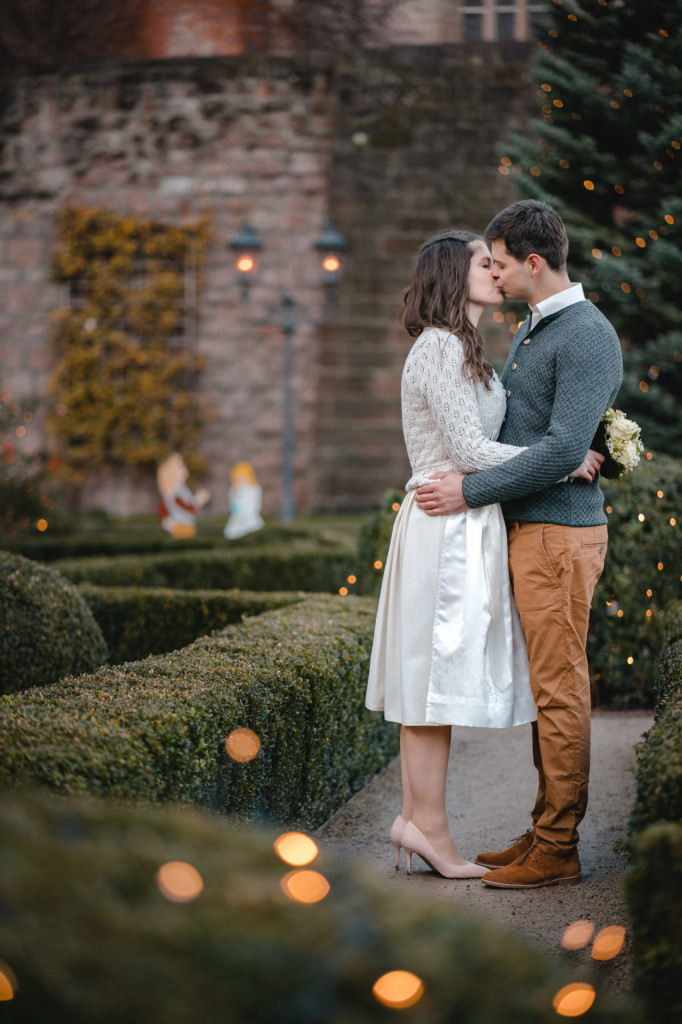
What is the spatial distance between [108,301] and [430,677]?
40.8 ft

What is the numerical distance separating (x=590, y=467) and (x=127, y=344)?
39.7 feet

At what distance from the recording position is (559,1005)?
1.22 meters

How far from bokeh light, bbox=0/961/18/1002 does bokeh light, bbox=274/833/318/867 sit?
0.36m

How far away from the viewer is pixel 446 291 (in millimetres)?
3045

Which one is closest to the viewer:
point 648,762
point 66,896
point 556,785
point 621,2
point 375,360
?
point 66,896

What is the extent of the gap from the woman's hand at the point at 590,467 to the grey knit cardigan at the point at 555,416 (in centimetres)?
4

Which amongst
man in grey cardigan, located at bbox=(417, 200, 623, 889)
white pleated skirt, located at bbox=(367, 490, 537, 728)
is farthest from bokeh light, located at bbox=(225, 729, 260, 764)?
man in grey cardigan, located at bbox=(417, 200, 623, 889)

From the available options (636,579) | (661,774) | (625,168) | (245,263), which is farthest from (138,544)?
(661,774)

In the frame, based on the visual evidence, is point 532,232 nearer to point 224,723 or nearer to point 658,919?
point 224,723

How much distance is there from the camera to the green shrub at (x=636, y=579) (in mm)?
5047

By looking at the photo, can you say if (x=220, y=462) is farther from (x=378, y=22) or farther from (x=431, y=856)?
(x=431, y=856)

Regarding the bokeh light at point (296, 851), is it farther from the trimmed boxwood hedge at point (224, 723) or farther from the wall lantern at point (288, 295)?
the wall lantern at point (288, 295)

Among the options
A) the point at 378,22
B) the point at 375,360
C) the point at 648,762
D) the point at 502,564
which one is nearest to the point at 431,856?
the point at 502,564

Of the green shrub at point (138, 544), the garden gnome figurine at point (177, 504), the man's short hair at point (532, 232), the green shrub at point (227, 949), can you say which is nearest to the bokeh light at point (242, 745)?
the green shrub at point (227, 949)
